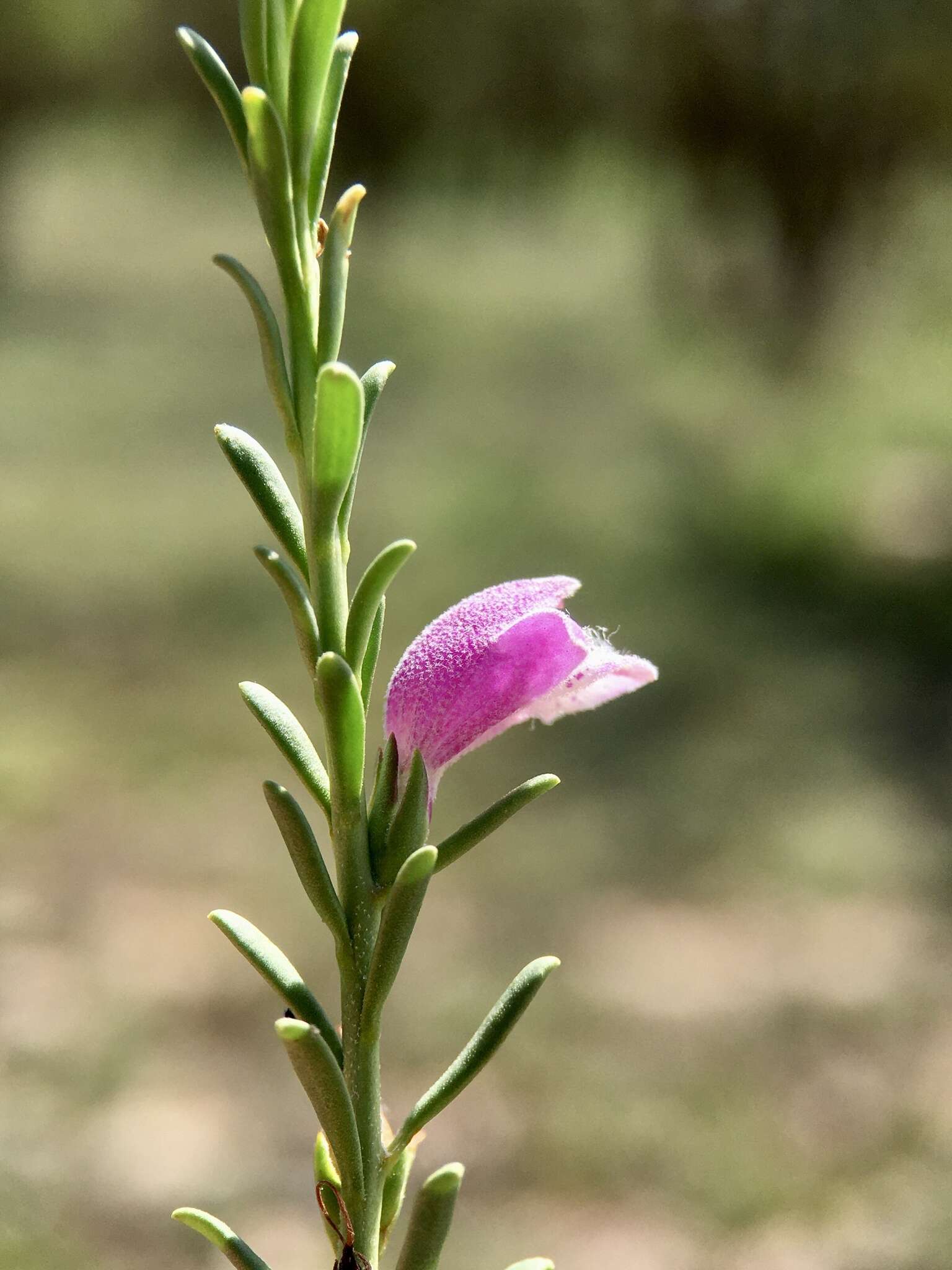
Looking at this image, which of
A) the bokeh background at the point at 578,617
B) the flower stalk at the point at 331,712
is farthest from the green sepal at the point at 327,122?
the bokeh background at the point at 578,617

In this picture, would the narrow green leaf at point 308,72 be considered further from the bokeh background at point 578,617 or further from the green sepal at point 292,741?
the bokeh background at point 578,617

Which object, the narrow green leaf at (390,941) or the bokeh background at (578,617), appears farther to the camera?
the bokeh background at (578,617)

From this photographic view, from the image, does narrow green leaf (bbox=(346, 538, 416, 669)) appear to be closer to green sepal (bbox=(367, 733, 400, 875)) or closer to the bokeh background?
green sepal (bbox=(367, 733, 400, 875))

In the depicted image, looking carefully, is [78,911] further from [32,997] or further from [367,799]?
[367,799]

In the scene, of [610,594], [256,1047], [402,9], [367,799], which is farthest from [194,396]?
[367,799]

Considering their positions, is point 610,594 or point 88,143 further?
point 88,143

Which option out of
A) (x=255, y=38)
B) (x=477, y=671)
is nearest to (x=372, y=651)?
(x=477, y=671)

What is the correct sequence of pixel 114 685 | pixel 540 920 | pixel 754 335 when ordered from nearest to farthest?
pixel 540 920 → pixel 114 685 → pixel 754 335
